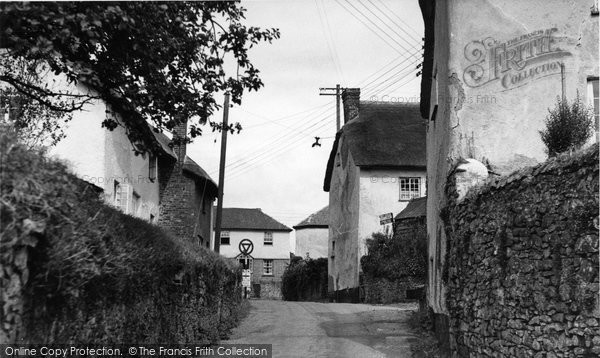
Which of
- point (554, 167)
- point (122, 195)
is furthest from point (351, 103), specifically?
point (554, 167)

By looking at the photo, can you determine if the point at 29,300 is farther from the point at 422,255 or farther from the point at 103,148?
the point at 422,255

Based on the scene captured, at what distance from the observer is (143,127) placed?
1205 cm

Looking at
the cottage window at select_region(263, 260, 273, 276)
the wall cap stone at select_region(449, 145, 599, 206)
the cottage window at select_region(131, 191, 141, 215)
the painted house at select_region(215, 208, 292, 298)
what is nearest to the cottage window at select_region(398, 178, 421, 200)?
the cottage window at select_region(131, 191, 141, 215)

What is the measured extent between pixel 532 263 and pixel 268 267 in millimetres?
59483

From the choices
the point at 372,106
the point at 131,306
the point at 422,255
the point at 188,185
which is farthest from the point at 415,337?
the point at 372,106

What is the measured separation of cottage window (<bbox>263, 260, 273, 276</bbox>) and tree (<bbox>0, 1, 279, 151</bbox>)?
2159 inches

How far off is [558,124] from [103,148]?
15070 millimetres

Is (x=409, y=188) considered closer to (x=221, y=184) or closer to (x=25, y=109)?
(x=221, y=184)

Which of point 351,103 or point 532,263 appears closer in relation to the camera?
point 532,263

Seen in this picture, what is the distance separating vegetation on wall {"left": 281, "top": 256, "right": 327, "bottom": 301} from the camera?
4369cm

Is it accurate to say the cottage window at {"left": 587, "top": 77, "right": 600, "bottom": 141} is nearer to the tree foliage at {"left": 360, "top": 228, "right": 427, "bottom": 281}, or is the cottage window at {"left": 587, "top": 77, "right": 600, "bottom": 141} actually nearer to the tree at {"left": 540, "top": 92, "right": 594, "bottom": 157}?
the tree at {"left": 540, "top": 92, "right": 594, "bottom": 157}

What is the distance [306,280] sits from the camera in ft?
149

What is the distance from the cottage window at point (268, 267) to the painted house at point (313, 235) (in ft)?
9.24

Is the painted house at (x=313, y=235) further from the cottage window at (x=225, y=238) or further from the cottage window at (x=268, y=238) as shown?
the cottage window at (x=225, y=238)
